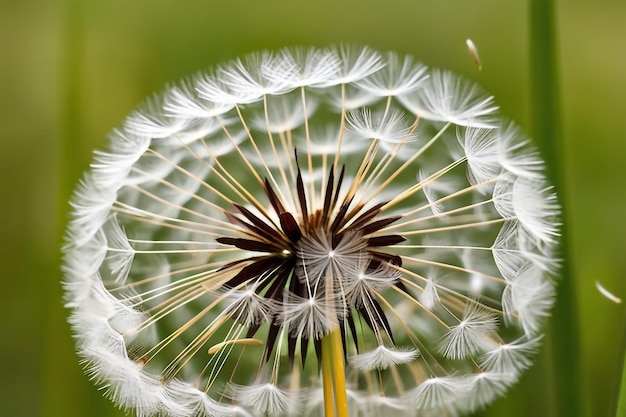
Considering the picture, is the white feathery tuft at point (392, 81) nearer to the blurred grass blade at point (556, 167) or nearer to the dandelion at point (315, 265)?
the dandelion at point (315, 265)

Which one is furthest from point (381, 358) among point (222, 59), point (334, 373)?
point (222, 59)

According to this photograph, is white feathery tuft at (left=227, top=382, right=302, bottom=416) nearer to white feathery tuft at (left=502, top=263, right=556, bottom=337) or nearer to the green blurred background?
white feathery tuft at (left=502, top=263, right=556, bottom=337)

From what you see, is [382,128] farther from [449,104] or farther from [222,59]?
[222,59]
